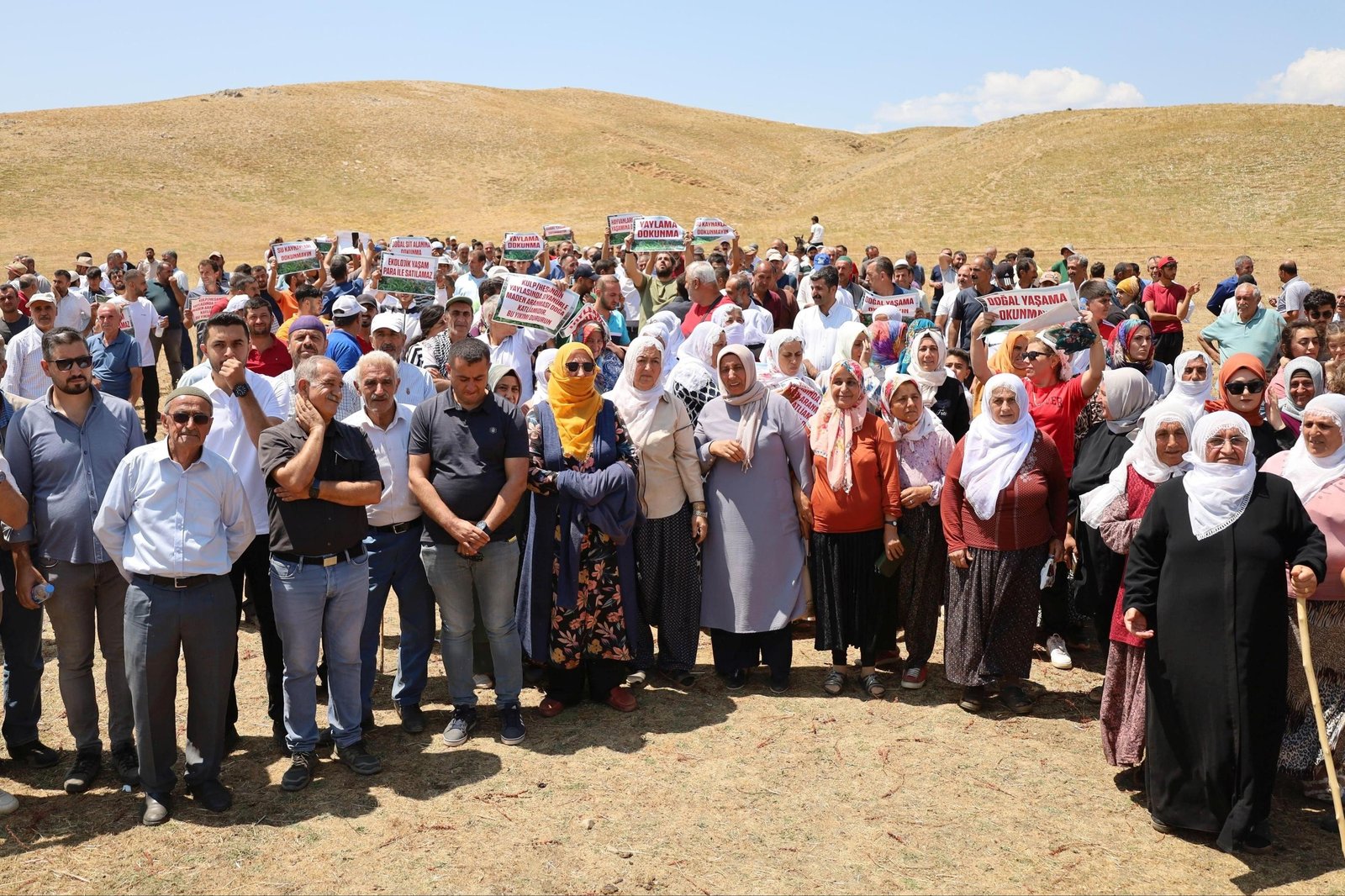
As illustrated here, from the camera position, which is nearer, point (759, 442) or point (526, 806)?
point (526, 806)

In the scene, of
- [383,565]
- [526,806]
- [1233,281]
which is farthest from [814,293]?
[1233,281]

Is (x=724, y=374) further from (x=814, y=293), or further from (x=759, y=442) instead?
(x=814, y=293)

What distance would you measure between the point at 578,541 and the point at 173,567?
1.95 m

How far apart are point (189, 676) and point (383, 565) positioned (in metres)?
1.04

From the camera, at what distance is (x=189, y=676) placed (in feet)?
15.0

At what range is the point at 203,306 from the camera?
880cm

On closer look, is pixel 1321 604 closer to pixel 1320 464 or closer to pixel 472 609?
pixel 1320 464

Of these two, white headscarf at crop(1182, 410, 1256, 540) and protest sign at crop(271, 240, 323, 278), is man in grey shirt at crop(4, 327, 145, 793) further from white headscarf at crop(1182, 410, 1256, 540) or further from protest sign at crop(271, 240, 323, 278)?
protest sign at crop(271, 240, 323, 278)

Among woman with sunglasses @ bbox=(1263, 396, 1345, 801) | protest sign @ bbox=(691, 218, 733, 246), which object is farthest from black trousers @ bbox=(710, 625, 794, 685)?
protest sign @ bbox=(691, 218, 733, 246)

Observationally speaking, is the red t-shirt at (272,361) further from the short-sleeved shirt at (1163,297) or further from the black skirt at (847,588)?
the short-sleeved shirt at (1163,297)

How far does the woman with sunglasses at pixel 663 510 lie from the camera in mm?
5754

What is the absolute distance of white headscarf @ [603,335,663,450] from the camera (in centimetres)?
573

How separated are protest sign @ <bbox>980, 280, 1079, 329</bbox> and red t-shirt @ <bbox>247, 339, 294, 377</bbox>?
4320 mm

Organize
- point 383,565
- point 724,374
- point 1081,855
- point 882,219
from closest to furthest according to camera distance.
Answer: point 1081,855 → point 383,565 → point 724,374 → point 882,219
